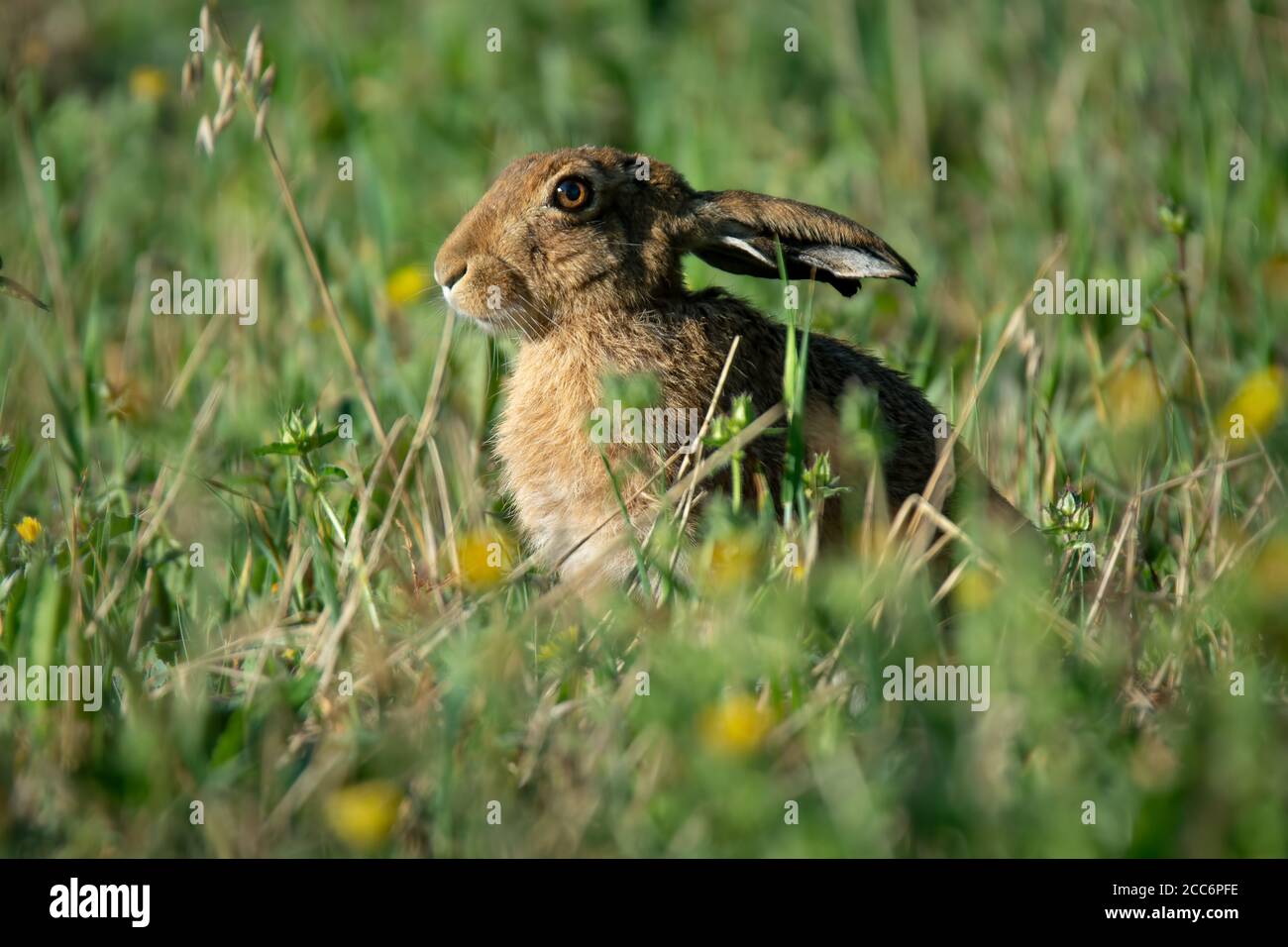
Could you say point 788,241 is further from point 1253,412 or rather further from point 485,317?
point 1253,412

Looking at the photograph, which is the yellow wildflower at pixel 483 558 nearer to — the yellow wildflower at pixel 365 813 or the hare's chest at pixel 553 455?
the hare's chest at pixel 553 455

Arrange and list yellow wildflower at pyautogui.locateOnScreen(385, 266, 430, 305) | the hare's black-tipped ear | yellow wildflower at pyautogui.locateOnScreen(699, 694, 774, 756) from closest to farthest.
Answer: yellow wildflower at pyautogui.locateOnScreen(699, 694, 774, 756)
the hare's black-tipped ear
yellow wildflower at pyautogui.locateOnScreen(385, 266, 430, 305)

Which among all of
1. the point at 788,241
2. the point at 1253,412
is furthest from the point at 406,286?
the point at 1253,412

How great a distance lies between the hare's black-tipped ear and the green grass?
1.99 feet

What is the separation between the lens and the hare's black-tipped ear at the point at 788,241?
4.70 metres

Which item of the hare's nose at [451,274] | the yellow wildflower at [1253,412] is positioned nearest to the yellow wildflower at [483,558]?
the hare's nose at [451,274]

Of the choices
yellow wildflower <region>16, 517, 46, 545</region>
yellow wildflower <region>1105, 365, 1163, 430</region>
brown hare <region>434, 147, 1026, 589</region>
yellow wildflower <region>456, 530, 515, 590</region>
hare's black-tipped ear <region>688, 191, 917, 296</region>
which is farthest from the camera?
yellow wildflower <region>1105, 365, 1163, 430</region>

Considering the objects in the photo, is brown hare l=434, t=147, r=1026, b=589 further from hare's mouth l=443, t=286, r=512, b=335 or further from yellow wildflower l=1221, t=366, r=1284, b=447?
yellow wildflower l=1221, t=366, r=1284, b=447

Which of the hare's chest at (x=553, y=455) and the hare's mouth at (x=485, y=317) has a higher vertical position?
the hare's mouth at (x=485, y=317)

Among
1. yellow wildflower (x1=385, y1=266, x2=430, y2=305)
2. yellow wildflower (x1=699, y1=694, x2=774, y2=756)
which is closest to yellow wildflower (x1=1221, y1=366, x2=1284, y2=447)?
yellow wildflower (x1=699, y1=694, x2=774, y2=756)

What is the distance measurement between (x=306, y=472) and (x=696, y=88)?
183 inches

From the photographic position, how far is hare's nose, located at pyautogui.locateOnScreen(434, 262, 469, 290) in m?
5.01

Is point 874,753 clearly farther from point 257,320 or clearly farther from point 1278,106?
point 1278,106

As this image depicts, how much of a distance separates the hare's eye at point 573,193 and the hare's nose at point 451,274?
0.38 m
